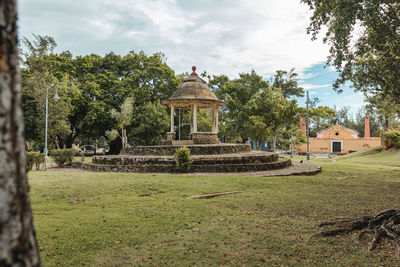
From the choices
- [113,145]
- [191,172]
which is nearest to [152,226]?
[191,172]

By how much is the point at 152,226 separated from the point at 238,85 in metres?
29.6

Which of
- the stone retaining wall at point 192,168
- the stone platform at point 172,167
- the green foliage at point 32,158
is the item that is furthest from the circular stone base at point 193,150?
the green foliage at point 32,158

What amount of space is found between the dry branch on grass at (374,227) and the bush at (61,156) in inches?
631

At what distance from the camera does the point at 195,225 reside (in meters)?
5.13

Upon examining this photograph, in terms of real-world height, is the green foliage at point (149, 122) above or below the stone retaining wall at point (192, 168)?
above

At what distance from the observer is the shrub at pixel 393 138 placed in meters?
29.6

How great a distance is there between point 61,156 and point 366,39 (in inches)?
661

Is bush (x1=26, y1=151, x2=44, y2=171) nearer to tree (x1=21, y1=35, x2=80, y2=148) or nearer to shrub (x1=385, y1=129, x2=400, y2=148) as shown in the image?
tree (x1=21, y1=35, x2=80, y2=148)

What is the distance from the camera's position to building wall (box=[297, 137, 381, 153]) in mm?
46312

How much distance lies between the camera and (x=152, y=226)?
501 cm

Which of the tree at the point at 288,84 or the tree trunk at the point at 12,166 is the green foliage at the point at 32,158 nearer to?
the tree trunk at the point at 12,166

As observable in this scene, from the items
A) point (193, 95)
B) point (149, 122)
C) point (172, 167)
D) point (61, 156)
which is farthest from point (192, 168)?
point (149, 122)

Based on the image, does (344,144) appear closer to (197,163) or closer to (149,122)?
(149,122)

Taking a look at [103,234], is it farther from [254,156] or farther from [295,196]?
[254,156]
